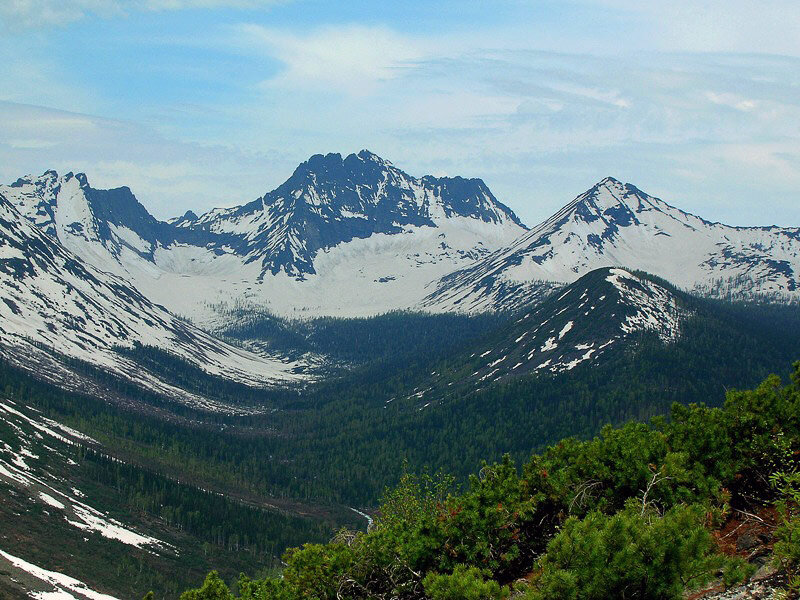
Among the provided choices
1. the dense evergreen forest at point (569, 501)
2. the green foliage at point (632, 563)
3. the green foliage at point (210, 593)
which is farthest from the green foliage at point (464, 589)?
the green foliage at point (210, 593)

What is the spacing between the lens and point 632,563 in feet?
93.2

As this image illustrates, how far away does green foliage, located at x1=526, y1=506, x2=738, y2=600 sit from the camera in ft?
93.2

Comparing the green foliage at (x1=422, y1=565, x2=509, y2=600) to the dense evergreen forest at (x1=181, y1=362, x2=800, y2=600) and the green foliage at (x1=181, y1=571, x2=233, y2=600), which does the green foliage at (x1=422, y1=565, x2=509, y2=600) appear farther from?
the green foliage at (x1=181, y1=571, x2=233, y2=600)

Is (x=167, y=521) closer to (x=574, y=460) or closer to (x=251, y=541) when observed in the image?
(x=251, y=541)

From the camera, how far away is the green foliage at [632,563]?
28406mm

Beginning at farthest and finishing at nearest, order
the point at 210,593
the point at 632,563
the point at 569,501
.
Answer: the point at 210,593 < the point at 569,501 < the point at 632,563

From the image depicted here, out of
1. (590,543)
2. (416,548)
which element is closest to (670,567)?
(590,543)

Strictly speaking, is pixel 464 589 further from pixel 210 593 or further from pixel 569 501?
pixel 210 593

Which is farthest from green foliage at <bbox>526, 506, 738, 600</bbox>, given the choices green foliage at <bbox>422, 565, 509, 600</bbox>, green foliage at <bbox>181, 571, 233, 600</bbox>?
green foliage at <bbox>181, 571, 233, 600</bbox>

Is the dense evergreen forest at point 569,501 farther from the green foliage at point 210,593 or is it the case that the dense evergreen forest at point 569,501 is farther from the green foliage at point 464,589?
the green foliage at point 210,593

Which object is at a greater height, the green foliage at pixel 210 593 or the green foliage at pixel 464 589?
the green foliage at pixel 464 589

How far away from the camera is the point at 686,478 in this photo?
3834 cm

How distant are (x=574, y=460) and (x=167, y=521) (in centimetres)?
16408

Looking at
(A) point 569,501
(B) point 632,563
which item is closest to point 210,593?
(A) point 569,501
